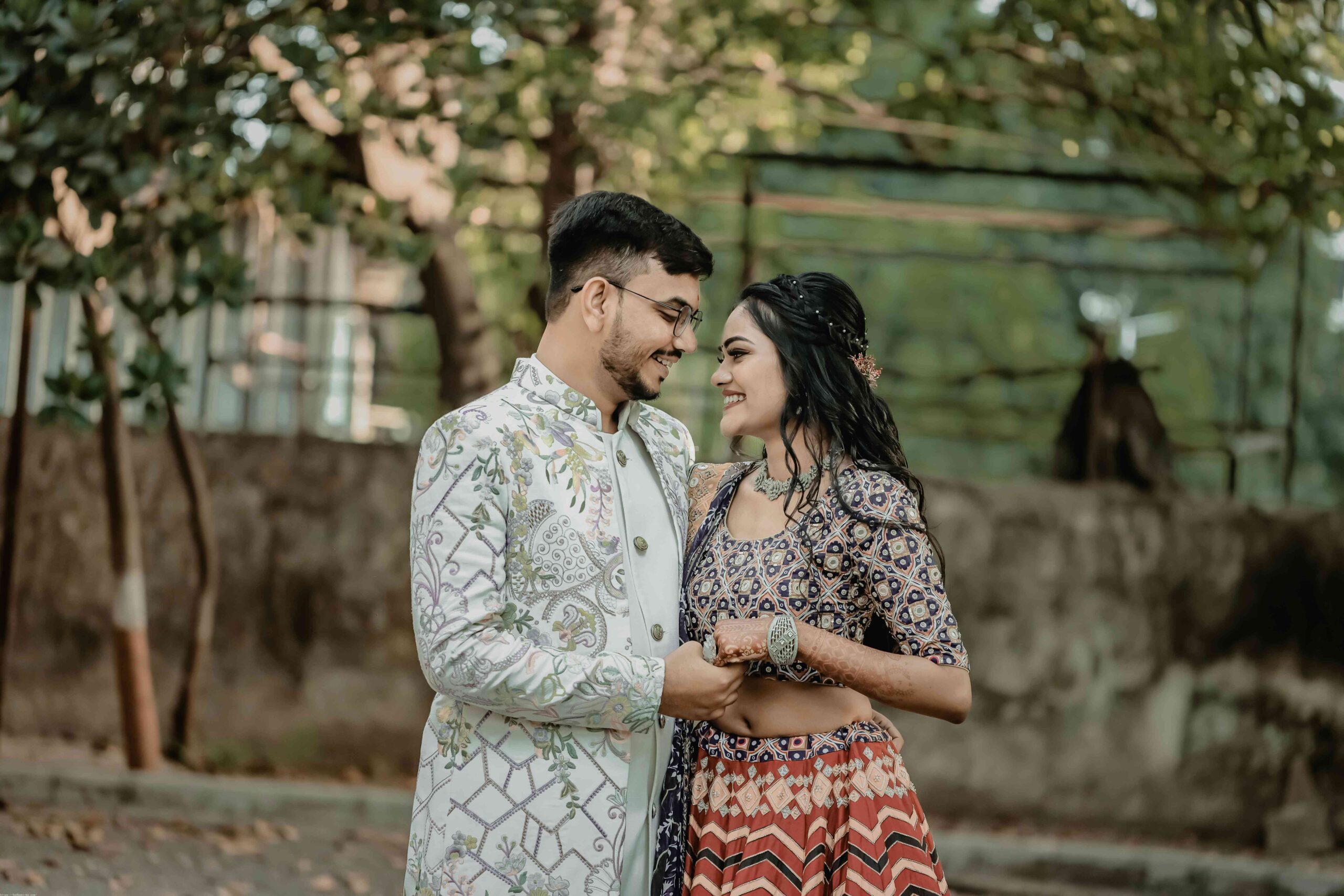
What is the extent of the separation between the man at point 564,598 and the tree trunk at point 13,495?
4.64 metres

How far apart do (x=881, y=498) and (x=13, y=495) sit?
548 centimetres

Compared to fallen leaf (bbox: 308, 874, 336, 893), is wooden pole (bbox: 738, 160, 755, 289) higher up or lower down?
higher up

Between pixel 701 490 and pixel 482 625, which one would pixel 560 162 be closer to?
pixel 701 490

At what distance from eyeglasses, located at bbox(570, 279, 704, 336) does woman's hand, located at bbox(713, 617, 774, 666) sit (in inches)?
24.6

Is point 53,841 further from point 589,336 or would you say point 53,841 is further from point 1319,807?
point 1319,807

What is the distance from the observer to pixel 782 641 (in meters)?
2.43

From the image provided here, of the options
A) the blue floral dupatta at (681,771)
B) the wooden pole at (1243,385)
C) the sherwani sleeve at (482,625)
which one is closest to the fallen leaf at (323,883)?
the blue floral dupatta at (681,771)

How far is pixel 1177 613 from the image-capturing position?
6742 millimetres

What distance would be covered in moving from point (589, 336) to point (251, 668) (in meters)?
4.76

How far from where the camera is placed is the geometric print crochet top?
249 centimetres

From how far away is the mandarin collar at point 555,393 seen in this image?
271cm

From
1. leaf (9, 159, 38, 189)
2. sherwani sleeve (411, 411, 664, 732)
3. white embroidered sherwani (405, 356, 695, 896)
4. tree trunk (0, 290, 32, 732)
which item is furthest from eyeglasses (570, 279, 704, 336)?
tree trunk (0, 290, 32, 732)

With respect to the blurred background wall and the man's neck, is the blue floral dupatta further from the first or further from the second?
the blurred background wall

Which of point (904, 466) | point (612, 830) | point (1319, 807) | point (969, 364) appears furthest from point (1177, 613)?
point (969, 364)
